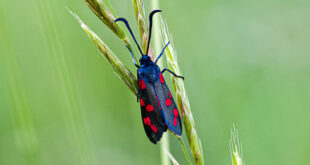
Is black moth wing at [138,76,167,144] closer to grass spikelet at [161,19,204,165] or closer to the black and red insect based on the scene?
the black and red insect

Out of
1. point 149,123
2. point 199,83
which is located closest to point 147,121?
point 149,123

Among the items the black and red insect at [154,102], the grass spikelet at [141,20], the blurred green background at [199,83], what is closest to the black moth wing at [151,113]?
the black and red insect at [154,102]

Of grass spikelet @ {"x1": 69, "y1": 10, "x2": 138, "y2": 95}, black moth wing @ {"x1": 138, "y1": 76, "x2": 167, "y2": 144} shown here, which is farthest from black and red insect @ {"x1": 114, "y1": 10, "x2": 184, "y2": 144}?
grass spikelet @ {"x1": 69, "y1": 10, "x2": 138, "y2": 95}

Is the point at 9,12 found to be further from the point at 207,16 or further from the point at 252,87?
the point at 252,87

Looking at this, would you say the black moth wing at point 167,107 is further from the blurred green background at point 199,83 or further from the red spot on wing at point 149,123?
the blurred green background at point 199,83

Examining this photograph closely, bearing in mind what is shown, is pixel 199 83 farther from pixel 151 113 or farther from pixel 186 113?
pixel 186 113

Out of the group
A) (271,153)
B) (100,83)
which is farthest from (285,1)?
(100,83)
